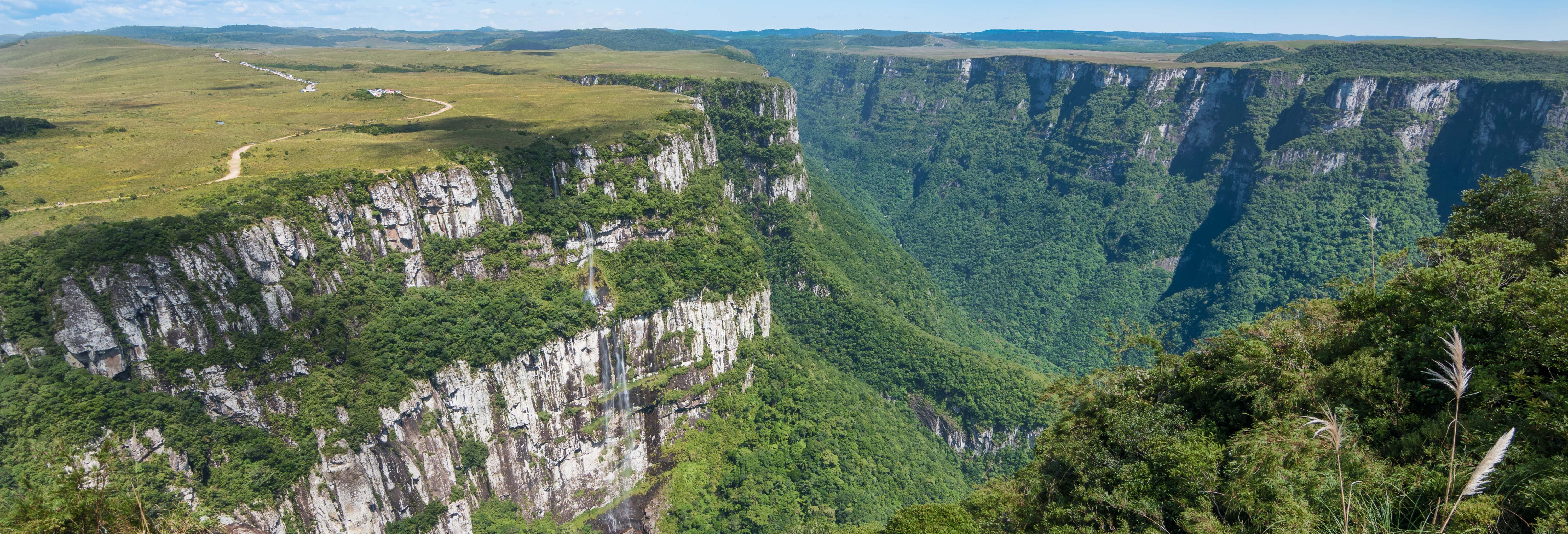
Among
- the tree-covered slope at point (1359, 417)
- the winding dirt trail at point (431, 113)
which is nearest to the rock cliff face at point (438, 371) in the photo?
the winding dirt trail at point (431, 113)

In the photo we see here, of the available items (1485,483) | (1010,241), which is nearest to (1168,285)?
(1010,241)

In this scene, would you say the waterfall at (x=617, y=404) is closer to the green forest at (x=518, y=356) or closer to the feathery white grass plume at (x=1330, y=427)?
the green forest at (x=518, y=356)

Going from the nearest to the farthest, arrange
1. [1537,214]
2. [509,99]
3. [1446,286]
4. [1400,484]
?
[1400,484]
[1446,286]
[1537,214]
[509,99]

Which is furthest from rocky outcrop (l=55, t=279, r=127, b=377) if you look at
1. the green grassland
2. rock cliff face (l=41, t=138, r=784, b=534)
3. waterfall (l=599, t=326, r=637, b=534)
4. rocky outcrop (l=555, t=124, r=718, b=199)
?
rocky outcrop (l=555, t=124, r=718, b=199)

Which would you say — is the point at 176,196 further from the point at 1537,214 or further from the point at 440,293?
the point at 1537,214

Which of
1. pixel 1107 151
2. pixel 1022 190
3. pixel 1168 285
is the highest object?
pixel 1107 151

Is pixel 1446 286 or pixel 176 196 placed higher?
pixel 1446 286

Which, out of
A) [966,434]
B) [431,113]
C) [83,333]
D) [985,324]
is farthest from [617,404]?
[985,324]
